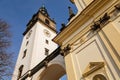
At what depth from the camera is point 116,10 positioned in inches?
377

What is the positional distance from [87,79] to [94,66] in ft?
2.54

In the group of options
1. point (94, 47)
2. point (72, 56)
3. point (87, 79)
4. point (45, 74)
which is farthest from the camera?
point (45, 74)

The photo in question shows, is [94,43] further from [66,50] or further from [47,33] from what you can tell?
[47,33]

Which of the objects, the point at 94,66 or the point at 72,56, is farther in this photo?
the point at 72,56

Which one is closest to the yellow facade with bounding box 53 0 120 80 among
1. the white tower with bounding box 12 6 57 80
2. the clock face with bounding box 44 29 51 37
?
the white tower with bounding box 12 6 57 80

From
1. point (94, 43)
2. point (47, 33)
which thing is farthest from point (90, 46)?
point (47, 33)

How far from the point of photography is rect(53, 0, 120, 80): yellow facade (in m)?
7.96

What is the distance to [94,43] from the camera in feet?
31.4

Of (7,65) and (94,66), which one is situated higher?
(7,65)

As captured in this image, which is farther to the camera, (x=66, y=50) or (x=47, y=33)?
(x=47, y=33)

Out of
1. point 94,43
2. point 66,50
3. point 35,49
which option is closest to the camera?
point 94,43

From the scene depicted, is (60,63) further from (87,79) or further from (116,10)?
(116,10)

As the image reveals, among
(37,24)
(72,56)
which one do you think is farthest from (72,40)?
(37,24)

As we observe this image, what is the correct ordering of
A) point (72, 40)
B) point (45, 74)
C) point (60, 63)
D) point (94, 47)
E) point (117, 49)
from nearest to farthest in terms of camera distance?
point (117, 49) → point (94, 47) → point (72, 40) → point (60, 63) → point (45, 74)
